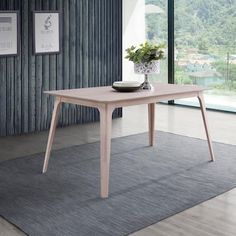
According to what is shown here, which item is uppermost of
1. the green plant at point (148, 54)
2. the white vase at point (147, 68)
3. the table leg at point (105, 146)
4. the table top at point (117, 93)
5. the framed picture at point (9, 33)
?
the framed picture at point (9, 33)

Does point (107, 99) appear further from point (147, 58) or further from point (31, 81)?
point (31, 81)

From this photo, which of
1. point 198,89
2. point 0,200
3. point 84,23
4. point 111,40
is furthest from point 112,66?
point 0,200

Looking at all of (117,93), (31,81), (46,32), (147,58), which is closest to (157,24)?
(46,32)

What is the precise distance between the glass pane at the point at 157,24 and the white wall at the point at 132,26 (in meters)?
0.08

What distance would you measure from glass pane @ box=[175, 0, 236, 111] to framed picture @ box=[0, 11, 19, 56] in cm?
290

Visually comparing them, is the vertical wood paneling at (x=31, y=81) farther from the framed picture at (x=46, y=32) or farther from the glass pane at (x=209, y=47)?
the glass pane at (x=209, y=47)

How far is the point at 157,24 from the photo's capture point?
7371 mm

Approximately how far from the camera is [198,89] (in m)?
3.85

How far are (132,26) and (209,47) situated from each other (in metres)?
1.36

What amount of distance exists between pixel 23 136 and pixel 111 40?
1.77 m

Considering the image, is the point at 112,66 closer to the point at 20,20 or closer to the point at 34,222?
the point at 20,20

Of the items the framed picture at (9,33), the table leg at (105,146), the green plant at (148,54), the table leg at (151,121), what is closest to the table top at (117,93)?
the table leg at (105,146)

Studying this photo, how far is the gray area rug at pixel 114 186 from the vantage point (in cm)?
275

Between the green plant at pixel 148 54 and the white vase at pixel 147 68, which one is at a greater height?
the green plant at pixel 148 54
